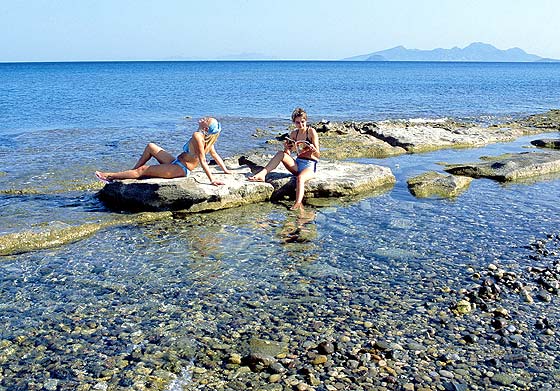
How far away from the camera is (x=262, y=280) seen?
924 cm

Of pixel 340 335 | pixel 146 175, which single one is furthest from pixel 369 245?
pixel 146 175

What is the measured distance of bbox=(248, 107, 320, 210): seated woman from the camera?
1413cm

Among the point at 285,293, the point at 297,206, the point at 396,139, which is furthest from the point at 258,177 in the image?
the point at 396,139

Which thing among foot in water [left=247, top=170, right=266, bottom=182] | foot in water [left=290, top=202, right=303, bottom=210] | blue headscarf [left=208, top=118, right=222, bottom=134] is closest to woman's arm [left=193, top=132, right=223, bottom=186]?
blue headscarf [left=208, top=118, right=222, bottom=134]

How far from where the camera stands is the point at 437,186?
50.6 ft

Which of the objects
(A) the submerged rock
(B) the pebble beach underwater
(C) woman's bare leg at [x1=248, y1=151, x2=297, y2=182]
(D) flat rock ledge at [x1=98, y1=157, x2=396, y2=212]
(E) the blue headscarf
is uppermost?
(E) the blue headscarf

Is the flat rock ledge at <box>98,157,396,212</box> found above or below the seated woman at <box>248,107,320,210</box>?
below

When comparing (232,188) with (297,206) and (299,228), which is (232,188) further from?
(299,228)

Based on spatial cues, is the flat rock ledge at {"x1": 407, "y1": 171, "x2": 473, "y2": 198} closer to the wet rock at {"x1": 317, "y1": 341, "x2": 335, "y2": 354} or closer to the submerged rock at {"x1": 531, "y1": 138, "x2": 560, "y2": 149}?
the wet rock at {"x1": 317, "y1": 341, "x2": 335, "y2": 354}

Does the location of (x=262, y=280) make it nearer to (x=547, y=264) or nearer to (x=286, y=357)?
(x=286, y=357)

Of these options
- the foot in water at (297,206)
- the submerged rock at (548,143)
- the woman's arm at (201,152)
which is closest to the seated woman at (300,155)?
the foot in water at (297,206)

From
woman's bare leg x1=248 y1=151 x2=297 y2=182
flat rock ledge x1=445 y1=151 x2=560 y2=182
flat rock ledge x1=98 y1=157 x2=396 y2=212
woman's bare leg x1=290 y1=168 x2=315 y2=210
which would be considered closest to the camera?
flat rock ledge x1=98 y1=157 x2=396 y2=212

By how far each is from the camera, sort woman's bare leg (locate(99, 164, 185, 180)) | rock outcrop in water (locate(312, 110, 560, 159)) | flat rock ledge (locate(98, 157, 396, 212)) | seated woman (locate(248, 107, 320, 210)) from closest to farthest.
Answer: flat rock ledge (locate(98, 157, 396, 212)), woman's bare leg (locate(99, 164, 185, 180)), seated woman (locate(248, 107, 320, 210)), rock outcrop in water (locate(312, 110, 560, 159))

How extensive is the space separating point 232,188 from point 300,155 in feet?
7.17
